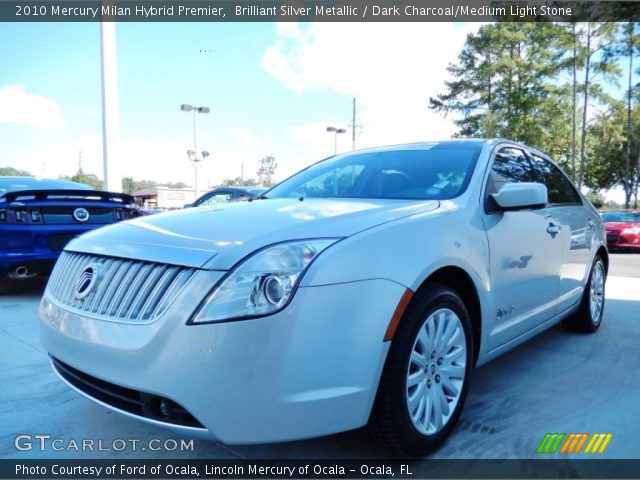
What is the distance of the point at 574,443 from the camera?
219 centimetres

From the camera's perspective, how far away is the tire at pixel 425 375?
1.81 meters

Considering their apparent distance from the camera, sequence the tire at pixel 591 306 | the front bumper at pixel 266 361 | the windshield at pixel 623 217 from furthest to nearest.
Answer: the windshield at pixel 623 217, the tire at pixel 591 306, the front bumper at pixel 266 361

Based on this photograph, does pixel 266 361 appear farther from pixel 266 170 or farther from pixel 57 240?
pixel 266 170

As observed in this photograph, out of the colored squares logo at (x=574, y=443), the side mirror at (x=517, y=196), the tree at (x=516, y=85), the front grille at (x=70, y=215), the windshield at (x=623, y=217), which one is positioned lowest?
the colored squares logo at (x=574, y=443)

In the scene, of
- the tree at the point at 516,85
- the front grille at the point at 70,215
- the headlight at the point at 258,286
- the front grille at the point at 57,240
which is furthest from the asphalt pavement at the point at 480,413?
the tree at the point at 516,85

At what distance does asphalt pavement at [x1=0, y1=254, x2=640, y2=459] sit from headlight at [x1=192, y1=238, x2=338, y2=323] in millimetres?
634

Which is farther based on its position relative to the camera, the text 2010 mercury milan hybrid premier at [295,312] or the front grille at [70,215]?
the front grille at [70,215]

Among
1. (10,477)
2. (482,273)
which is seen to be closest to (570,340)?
(482,273)

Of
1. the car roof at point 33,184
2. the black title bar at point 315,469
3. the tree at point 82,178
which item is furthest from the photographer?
the tree at point 82,178

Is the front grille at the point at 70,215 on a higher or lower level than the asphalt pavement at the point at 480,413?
higher

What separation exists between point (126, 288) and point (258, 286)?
548 millimetres

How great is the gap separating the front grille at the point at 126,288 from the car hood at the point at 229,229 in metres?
0.04

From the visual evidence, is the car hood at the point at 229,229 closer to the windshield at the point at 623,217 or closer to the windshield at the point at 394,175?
the windshield at the point at 394,175

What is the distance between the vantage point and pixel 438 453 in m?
2.09
